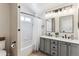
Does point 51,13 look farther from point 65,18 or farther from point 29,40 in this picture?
point 29,40

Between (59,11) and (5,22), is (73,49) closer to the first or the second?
(59,11)

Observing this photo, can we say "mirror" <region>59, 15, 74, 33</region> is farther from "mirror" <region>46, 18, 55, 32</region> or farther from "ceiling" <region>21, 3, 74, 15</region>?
"ceiling" <region>21, 3, 74, 15</region>

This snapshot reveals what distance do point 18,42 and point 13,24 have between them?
12.4 inches

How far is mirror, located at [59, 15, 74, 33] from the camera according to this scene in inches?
64.3

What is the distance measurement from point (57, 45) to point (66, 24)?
1.51 ft

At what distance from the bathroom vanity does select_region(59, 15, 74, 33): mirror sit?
214 mm

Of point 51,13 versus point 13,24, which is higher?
point 51,13

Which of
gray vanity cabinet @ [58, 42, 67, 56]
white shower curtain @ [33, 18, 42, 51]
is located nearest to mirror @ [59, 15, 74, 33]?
gray vanity cabinet @ [58, 42, 67, 56]

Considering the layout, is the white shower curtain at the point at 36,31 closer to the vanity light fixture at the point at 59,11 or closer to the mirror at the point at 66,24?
the vanity light fixture at the point at 59,11

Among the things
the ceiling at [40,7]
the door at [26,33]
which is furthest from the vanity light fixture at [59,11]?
the door at [26,33]

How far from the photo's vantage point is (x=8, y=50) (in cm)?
146

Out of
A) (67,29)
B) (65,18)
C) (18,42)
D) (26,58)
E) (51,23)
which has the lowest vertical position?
(26,58)

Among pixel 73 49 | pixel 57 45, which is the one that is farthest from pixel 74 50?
pixel 57 45

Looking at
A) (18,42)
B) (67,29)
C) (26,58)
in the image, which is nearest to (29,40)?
(18,42)
